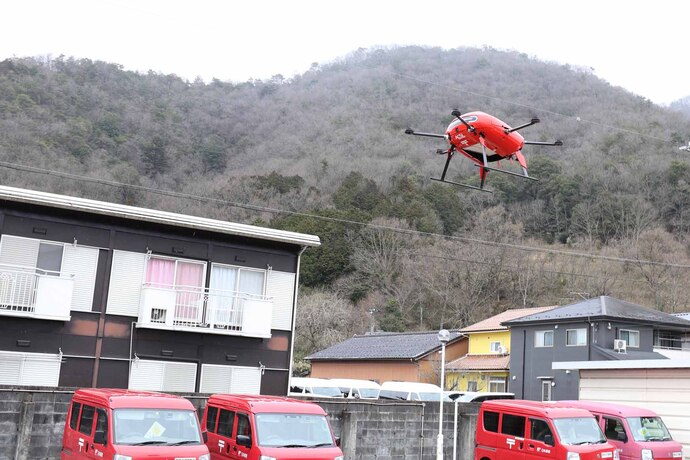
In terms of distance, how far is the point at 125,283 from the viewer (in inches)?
728

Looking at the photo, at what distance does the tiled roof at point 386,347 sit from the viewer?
3791 centimetres

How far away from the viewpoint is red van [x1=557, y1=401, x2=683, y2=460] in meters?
13.9

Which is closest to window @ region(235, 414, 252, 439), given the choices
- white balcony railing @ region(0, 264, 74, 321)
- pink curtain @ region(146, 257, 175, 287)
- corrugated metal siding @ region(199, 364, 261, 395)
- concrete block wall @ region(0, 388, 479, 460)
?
concrete block wall @ region(0, 388, 479, 460)

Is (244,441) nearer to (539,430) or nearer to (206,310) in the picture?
(539,430)

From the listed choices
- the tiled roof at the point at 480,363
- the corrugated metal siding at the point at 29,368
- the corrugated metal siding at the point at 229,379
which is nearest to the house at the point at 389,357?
the tiled roof at the point at 480,363

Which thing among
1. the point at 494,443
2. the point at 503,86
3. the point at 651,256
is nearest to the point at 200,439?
the point at 494,443

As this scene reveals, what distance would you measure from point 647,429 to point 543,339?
18701 mm

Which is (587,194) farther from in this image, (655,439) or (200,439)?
(200,439)

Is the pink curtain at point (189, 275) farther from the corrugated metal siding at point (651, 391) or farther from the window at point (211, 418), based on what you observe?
the corrugated metal siding at point (651, 391)

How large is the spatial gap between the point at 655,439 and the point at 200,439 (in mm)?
9615

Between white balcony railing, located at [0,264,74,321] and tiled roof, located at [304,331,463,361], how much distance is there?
23.4 m

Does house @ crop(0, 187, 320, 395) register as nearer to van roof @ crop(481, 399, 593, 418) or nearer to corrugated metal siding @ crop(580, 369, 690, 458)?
van roof @ crop(481, 399, 593, 418)

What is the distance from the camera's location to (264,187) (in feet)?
189

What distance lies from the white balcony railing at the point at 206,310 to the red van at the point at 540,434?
7493 mm
